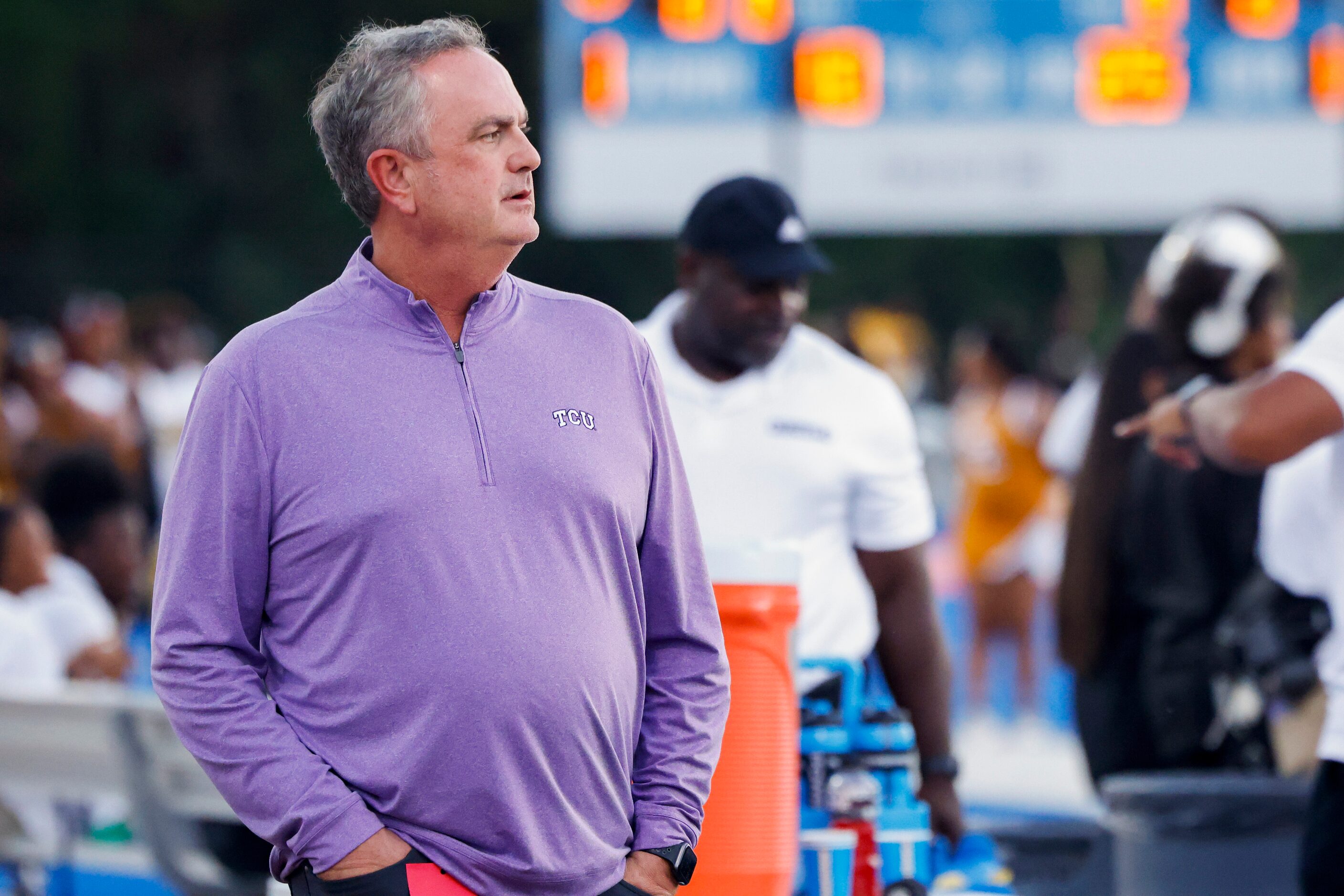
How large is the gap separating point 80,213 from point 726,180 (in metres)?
26.3

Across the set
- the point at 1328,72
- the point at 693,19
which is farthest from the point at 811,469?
the point at 1328,72

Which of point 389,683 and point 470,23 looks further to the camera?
point 470,23

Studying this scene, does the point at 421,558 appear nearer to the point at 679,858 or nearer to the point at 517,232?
the point at 517,232

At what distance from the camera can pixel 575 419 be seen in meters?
2.50

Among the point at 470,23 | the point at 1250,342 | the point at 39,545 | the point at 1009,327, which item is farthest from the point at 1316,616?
the point at 1009,327

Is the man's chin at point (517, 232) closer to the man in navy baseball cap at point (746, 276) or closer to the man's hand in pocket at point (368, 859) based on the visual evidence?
the man's hand in pocket at point (368, 859)

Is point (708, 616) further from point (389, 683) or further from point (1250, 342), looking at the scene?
point (1250, 342)

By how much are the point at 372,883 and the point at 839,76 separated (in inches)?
367

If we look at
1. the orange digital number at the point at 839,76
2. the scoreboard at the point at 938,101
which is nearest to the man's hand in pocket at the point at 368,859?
the scoreboard at the point at 938,101

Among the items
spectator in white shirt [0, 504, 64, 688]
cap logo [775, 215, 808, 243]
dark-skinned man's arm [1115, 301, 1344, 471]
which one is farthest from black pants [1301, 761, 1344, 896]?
spectator in white shirt [0, 504, 64, 688]

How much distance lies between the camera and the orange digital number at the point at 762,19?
432 inches

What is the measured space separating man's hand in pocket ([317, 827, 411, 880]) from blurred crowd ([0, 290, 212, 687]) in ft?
11.1

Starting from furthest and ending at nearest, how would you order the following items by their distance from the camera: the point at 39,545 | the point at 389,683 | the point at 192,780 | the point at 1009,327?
the point at 1009,327 < the point at 39,545 < the point at 192,780 < the point at 389,683

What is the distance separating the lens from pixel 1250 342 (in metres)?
4.75
